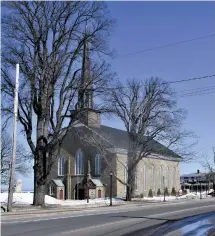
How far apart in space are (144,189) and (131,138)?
2604 centimetres

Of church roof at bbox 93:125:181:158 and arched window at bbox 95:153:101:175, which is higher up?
church roof at bbox 93:125:181:158

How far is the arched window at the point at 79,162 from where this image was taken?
75062mm

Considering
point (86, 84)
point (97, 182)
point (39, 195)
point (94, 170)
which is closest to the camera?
point (39, 195)

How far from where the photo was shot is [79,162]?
75750 millimetres

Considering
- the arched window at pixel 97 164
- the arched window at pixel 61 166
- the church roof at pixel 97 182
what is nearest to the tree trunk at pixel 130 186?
the church roof at pixel 97 182

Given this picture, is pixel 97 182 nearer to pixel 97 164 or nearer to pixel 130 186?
pixel 97 164

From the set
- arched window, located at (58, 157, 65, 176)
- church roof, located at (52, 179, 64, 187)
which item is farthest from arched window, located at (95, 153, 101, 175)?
arched window, located at (58, 157, 65, 176)

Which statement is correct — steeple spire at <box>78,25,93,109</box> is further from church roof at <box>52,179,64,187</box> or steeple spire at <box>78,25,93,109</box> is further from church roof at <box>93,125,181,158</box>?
church roof at <box>52,179,64,187</box>

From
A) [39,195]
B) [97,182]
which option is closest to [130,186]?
[97,182]

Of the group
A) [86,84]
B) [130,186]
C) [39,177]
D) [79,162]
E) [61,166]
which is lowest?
[130,186]

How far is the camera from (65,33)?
3750cm

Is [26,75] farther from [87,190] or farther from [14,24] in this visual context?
[87,190]

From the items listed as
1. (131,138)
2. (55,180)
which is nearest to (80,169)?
(55,180)

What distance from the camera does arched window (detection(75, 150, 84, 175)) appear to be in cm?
7506
